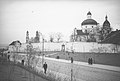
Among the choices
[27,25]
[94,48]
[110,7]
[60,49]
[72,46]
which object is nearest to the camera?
[110,7]

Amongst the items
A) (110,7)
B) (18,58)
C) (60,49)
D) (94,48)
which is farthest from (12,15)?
(60,49)

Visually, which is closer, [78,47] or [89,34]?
[78,47]

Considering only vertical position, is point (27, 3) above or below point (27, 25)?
above

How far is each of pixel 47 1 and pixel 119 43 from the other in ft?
20.7

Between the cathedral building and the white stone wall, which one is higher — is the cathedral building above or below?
above

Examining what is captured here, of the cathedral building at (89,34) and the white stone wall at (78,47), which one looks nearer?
the white stone wall at (78,47)

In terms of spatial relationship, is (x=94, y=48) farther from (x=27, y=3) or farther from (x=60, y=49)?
(x=27, y=3)

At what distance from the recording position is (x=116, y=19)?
769 cm

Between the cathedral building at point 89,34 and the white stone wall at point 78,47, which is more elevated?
the cathedral building at point 89,34

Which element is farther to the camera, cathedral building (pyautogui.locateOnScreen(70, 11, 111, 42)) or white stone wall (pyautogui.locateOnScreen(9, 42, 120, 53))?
cathedral building (pyautogui.locateOnScreen(70, 11, 111, 42))

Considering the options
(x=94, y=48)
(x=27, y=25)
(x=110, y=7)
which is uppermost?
(x=110, y=7)

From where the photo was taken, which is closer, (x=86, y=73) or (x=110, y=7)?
(x=110, y=7)

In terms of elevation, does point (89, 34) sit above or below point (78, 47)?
above

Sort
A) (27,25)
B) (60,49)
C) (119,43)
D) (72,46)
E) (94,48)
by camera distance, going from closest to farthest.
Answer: (27,25)
(119,43)
(94,48)
(72,46)
(60,49)
